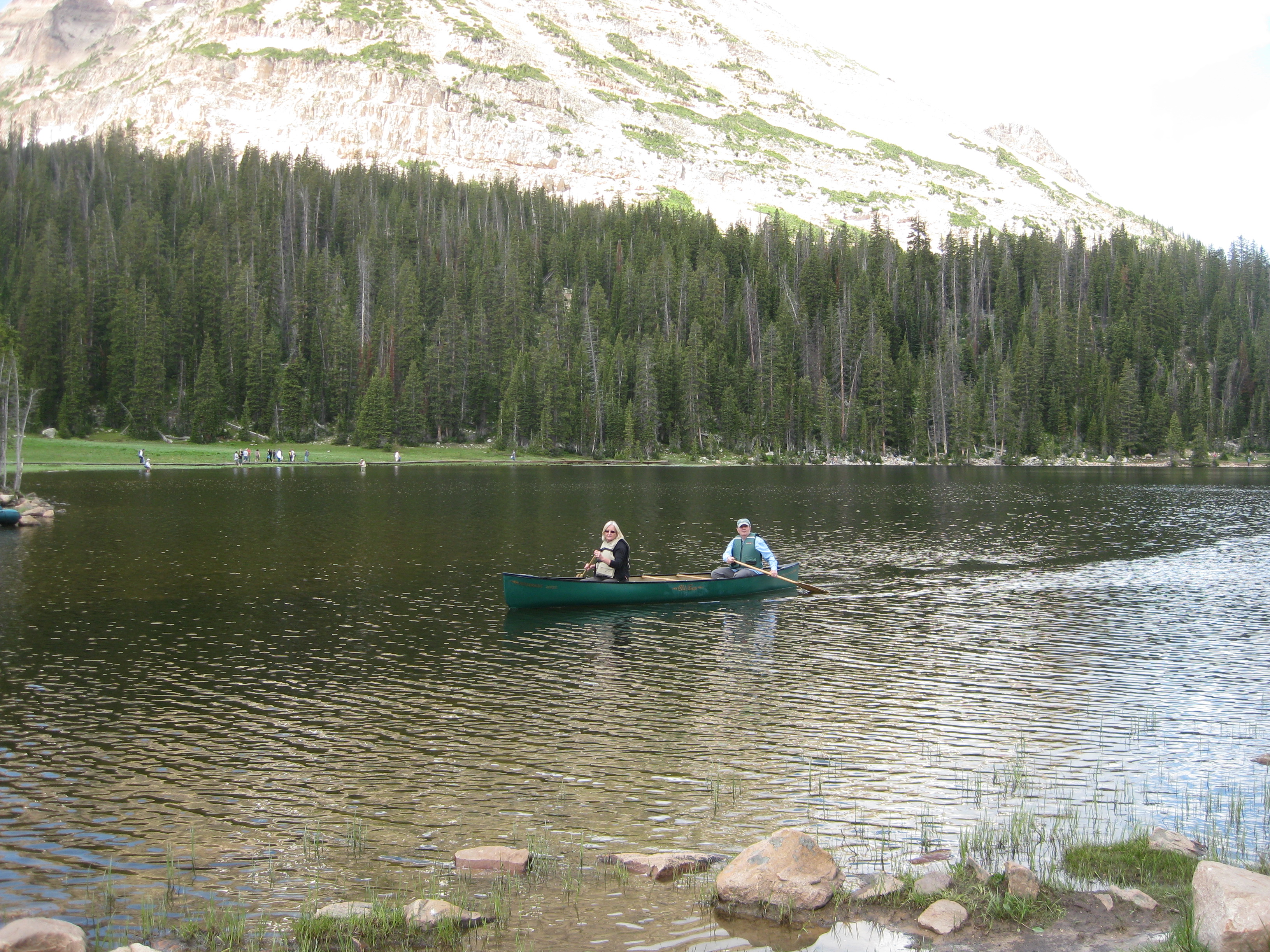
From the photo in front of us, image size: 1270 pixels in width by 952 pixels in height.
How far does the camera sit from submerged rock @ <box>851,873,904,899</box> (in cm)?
1087

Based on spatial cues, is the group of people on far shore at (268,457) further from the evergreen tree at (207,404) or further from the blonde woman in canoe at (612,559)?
the blonde woman in canoe at (612,559)

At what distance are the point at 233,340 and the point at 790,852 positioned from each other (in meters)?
143

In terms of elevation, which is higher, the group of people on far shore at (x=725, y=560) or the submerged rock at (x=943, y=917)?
the group of people on far shore at (x=725, y=560)

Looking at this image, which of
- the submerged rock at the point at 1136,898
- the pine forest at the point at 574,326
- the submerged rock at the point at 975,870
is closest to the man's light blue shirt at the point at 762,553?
the submerged rock at the point at 975,870

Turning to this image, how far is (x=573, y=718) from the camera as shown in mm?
18984

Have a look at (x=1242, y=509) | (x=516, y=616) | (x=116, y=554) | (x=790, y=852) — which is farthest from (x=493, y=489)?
(x=790, y=852)

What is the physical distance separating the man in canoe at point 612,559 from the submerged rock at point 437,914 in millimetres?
19874

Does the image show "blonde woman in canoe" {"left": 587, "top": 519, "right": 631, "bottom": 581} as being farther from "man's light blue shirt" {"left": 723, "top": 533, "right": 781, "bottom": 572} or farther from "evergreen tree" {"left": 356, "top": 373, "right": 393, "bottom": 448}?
"evergreen tree" {"left": 356, "top": 373, "right": 393, "bottom": 448}

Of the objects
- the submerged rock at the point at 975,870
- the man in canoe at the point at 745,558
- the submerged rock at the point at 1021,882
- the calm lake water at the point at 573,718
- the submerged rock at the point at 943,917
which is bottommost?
the calm lake water at the point at 573,718

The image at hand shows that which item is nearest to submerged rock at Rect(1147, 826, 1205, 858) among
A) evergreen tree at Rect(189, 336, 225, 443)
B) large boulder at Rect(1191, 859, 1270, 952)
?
large boulder at Rect(1191, 859, 1270, 952)

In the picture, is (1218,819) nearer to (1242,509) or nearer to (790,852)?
(790,852)

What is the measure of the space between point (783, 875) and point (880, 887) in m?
1.18

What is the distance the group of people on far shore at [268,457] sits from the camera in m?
108

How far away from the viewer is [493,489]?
79000mm
